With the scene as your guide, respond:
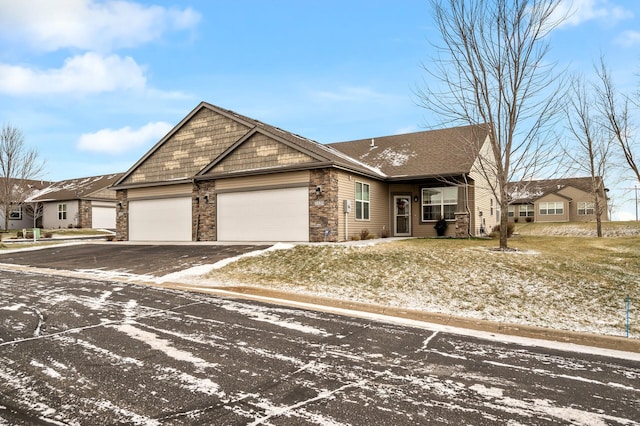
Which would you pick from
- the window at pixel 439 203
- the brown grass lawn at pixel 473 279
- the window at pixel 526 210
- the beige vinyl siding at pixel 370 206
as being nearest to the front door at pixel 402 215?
the beige vinyl siding at pixel 370 206

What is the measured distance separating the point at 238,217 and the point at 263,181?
2257 millimetres

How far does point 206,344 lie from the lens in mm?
5309

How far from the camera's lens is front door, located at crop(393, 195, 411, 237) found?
2148 cm

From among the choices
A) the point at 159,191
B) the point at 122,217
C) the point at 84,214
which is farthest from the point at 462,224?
the point at 84,214

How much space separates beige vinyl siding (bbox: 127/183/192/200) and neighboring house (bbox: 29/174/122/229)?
52.8 feet

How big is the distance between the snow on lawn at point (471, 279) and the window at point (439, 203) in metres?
6.38

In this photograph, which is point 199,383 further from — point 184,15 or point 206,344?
point 184,15

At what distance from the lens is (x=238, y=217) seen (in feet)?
63.5

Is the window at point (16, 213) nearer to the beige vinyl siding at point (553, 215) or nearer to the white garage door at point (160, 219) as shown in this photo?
the white garage door at point (160, 219)

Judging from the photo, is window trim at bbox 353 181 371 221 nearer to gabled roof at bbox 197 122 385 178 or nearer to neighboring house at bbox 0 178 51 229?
gabled roof at bbox 197 122 385 178

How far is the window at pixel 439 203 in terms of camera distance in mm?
20297

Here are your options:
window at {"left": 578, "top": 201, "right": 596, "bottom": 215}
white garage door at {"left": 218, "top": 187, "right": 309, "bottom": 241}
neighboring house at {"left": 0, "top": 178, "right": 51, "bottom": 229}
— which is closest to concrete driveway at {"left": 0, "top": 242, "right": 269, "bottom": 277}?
white garage door at {"left": 218, "top": 187, "right": 309, "bottom": 241}

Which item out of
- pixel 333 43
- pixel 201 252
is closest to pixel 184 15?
pixel 333 43

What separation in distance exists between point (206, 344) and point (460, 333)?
12.7ft
